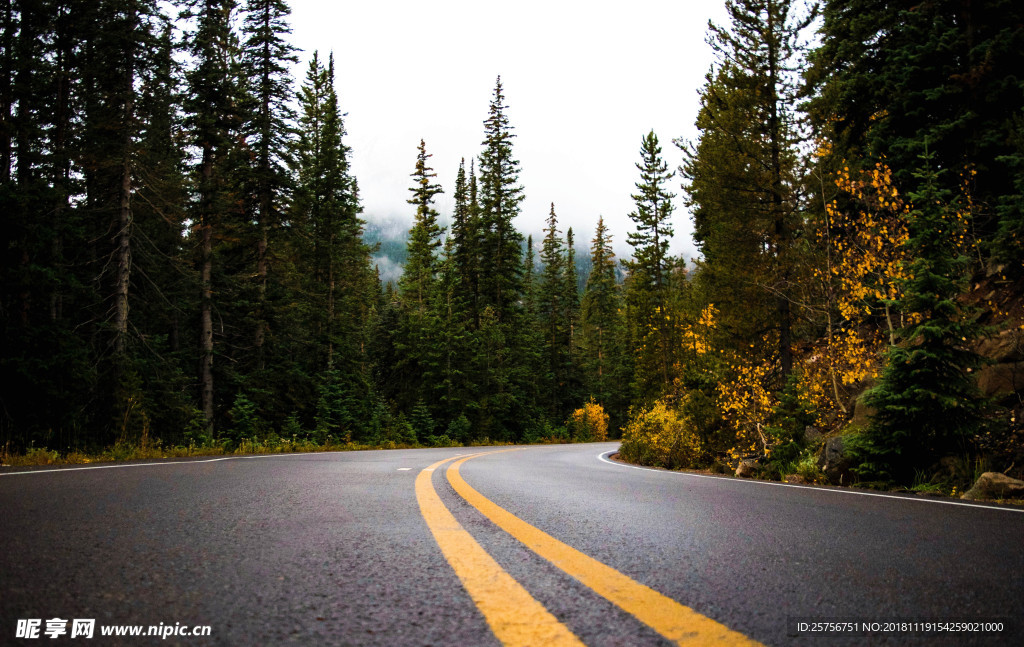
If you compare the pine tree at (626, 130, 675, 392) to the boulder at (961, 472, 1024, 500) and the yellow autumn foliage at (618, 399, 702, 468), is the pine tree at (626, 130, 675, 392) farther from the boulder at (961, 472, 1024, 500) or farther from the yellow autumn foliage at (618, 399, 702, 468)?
the boulder at (961, 472, 1024, 500)

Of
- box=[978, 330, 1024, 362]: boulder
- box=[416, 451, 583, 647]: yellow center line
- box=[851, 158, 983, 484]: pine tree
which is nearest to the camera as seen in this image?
box=[416, 451, 583, 647]: yellow center line

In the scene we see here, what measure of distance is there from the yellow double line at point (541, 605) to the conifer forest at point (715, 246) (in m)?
6.98

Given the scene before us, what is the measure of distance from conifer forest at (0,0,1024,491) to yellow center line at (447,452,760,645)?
22.4 feet

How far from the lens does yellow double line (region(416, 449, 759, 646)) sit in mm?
1496

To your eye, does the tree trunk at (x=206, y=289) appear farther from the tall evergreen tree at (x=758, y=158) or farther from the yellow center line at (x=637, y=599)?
the yellow center line at (x=637, y=599)

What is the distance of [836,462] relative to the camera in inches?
341

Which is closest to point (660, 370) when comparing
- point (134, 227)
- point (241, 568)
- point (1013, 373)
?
point (1013, 373)

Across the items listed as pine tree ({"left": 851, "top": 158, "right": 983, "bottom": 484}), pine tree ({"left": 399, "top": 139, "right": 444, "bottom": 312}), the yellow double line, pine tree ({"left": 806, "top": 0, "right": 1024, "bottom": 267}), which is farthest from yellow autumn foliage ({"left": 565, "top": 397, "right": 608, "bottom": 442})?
the yellow double line

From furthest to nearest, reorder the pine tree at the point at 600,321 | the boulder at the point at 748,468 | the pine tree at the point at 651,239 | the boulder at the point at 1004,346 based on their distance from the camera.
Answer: the pine tree at the point at 600,321 < the pine tree at the point at 651,239 < the boulder at the point at 748,468 < the boulder at the point at 1004,346

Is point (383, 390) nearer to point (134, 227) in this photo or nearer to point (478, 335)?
point (478, 335)

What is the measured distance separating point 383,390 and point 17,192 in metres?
26.6

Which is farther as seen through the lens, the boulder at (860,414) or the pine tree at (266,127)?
the pine tree at (266,127)

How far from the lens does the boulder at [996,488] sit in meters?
5.87

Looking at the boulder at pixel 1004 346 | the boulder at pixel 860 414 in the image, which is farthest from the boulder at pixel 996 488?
the boulder at pixel 1004 346
